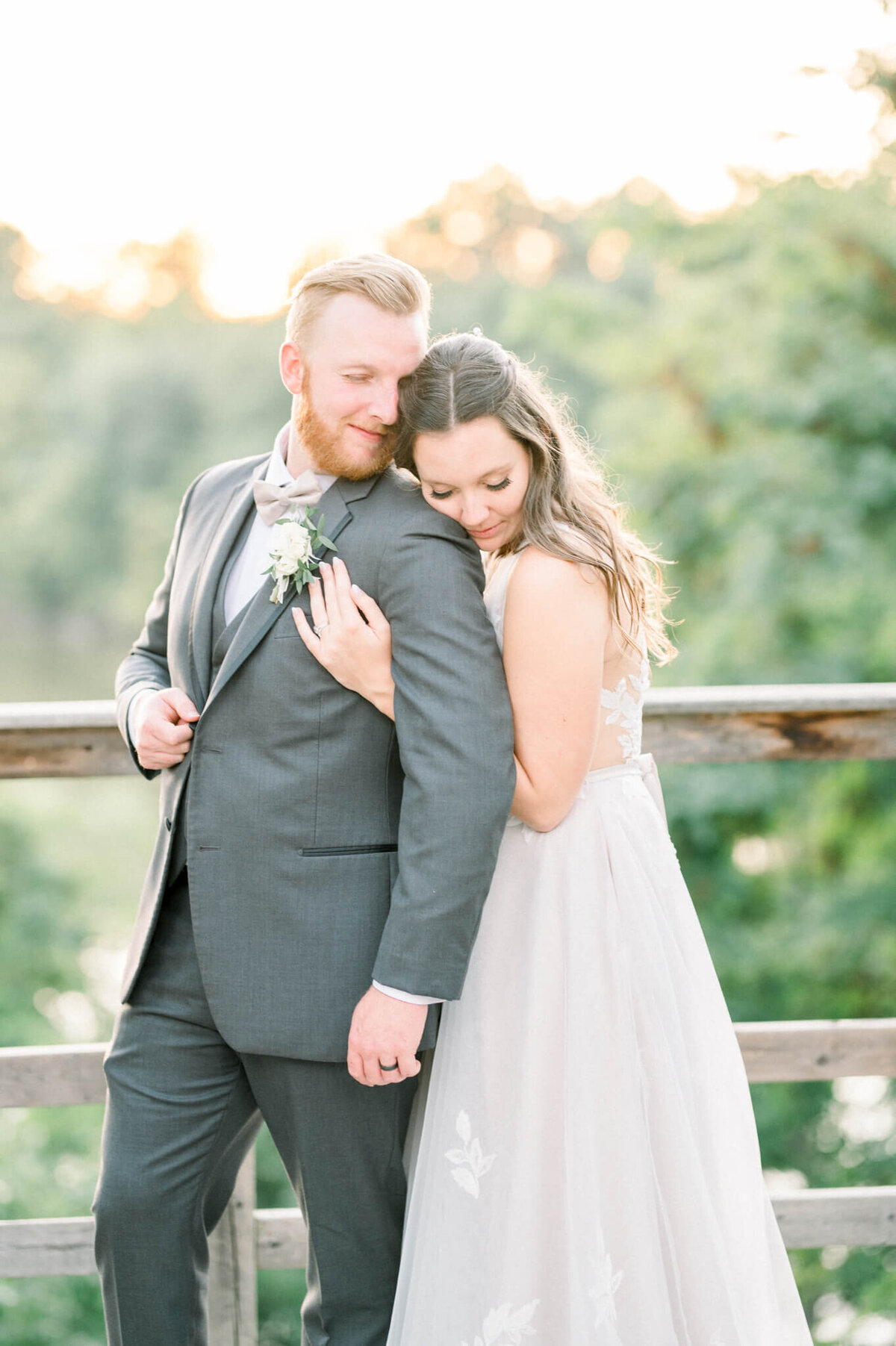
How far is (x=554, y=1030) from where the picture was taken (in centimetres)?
189

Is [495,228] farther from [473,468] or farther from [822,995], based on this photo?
[473,468]

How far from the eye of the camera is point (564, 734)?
182 cm

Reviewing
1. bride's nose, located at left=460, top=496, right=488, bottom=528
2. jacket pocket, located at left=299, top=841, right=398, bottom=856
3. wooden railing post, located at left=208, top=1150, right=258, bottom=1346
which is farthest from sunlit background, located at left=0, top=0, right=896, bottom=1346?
wooden railing post, located at left=208, top=1150, right=258, bottom=1346

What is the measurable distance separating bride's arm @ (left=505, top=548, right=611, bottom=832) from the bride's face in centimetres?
9

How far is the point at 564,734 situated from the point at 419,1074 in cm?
64

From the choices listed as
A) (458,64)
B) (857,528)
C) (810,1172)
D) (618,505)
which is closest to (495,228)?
(458,64)

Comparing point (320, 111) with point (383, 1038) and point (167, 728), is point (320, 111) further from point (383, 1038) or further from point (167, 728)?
point (383, 1038)

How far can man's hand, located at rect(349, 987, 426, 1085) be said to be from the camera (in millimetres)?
1767

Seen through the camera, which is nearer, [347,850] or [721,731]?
[347,850]

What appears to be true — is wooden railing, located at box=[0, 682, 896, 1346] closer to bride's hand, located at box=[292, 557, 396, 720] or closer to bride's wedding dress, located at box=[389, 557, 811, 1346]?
bride's wedding dress, located at box=[389, 557, 811, 1346]

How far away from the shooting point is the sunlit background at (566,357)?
6.46m

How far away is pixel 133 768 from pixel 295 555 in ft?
2.07

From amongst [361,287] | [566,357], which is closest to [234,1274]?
[361,287]

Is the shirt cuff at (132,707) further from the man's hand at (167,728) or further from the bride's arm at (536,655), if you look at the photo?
the bride's arm at (536,655)
